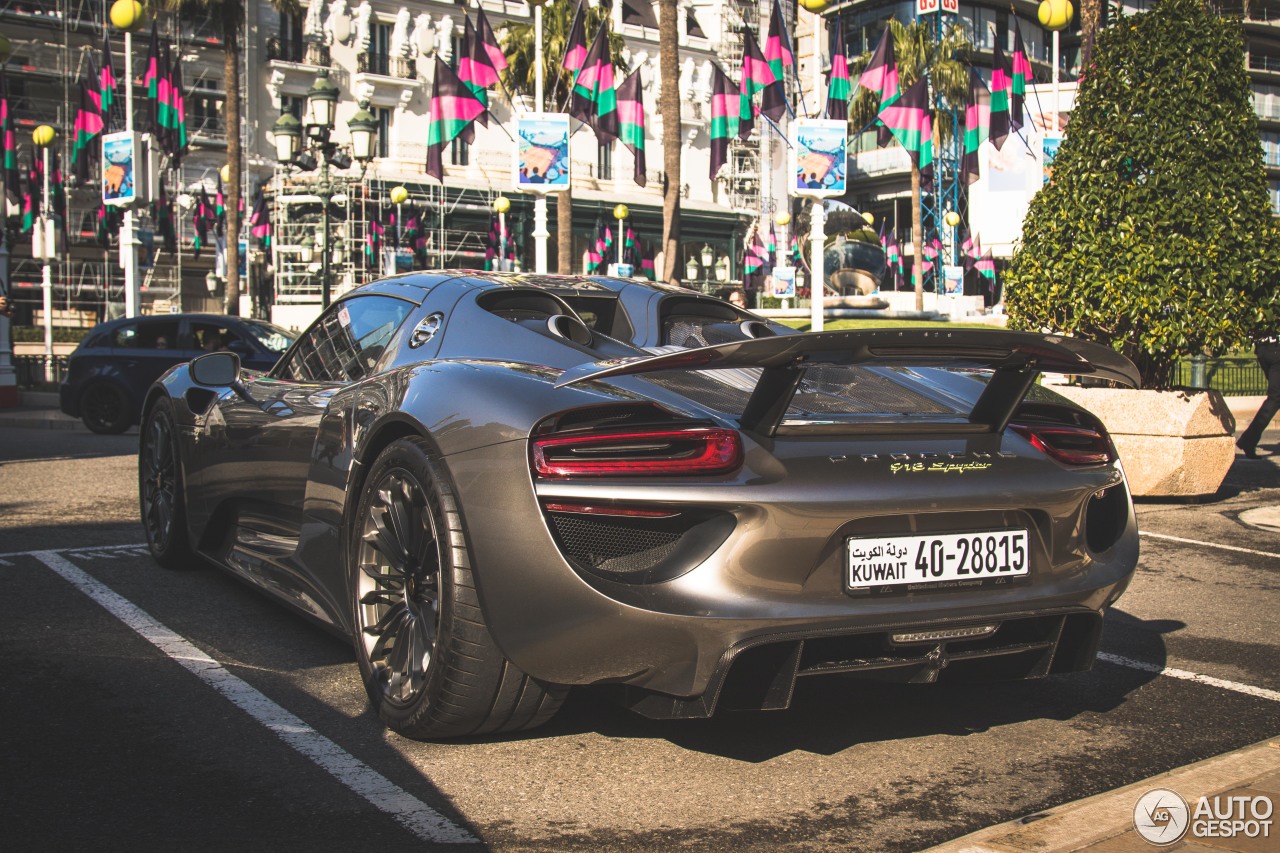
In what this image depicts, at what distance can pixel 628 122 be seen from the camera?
85.5 ft

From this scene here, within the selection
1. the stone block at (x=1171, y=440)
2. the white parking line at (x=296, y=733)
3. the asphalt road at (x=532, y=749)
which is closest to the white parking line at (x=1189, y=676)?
the asphalt road at (x=532, y=749)

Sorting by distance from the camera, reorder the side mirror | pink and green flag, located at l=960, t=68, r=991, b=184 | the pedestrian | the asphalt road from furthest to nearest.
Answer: pink and green flag, located at l=960, t=68, r=991, b=184 < the pedestrian < the side mirror < the asphalt road

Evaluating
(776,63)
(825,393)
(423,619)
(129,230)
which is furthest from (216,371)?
(129,230)

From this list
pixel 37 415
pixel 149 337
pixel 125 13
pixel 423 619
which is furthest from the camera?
pixel 125 13

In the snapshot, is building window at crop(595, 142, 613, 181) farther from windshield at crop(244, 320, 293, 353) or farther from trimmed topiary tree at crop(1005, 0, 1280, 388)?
trimmed topiary tree at crop(1005, 0, 1280, 388)

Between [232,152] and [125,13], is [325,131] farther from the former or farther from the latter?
[232,152]

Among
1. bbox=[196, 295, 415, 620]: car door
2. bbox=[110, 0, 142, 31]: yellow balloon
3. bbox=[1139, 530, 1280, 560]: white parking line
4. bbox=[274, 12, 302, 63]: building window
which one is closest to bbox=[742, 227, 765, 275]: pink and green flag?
bbox=[274, 12, 302, 63]: building window

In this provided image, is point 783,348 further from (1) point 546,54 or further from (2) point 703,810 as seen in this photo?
(1) point 546,54

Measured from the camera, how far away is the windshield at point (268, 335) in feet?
54.2

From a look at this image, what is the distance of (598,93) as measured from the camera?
25484mm

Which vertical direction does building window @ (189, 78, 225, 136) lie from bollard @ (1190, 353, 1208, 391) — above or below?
above

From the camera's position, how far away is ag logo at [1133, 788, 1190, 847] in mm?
2791

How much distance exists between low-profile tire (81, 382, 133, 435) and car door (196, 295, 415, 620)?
12.7 m

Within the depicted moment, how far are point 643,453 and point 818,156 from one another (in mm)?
16911
